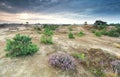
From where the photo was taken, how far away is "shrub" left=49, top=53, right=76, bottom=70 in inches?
411

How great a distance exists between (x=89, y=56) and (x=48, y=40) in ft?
10.8

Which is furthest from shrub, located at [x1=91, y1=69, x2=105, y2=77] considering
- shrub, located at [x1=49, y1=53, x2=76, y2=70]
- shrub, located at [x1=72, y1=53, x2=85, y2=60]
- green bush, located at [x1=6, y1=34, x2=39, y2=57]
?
green bush, located at [x1=6, y1=34, x2=39, y2=57]

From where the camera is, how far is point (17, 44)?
38.9 feet

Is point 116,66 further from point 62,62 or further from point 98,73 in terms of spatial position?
point 62,62

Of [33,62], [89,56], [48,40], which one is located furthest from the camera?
[48,40]

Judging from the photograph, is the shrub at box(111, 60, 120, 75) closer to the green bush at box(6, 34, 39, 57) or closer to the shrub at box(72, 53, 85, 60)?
the shrub at box(72, 53, 85, 60)

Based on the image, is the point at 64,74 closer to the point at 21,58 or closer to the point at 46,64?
the point at 46,64

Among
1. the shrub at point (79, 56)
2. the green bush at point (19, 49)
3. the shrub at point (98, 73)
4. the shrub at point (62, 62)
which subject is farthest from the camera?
the shrub at point (79, 56)

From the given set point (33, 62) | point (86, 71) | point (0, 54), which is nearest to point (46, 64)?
point (33, 62)

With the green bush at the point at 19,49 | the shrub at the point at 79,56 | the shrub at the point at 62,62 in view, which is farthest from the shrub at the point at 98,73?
the green bush at the point at 19,49

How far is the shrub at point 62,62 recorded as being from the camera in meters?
10.4

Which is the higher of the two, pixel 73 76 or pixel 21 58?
pixel 21 58

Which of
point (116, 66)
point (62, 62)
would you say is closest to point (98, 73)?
point (116, 66)

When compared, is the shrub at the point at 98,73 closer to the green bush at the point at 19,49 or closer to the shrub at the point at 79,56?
the shrub at the point at 79,56
